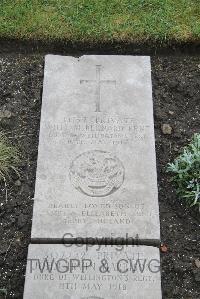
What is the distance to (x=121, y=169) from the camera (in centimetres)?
414

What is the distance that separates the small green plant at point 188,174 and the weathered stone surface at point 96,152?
0.25 metres

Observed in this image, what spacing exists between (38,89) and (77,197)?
133 cm

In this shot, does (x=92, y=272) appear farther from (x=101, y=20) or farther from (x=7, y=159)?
(x=101, y=20)

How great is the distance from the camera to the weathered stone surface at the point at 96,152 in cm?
Answer: 390

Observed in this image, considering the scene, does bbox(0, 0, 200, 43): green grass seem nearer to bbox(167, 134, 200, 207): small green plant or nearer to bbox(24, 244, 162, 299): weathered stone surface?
bbox(167, 134, 200, 207): small green plant

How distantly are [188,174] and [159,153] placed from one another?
36cm

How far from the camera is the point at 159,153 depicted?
14.8 feet

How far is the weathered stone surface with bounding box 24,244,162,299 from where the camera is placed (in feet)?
11.8

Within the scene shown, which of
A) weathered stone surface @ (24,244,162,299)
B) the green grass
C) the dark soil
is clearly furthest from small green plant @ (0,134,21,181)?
the green grass

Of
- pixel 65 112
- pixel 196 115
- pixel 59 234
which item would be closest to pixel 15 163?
pixel 65 112

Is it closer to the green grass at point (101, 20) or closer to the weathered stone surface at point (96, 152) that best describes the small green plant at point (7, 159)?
the weathered stone surface at point (96, 152)

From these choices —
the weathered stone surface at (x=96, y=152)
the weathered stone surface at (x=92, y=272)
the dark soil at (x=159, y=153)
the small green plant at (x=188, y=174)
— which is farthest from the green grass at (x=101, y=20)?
the weathered stone surface at (x=92, y=272)

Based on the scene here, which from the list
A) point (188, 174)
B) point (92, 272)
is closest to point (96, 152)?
point (188, 174)

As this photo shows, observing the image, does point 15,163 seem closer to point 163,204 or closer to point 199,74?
point 163,204
